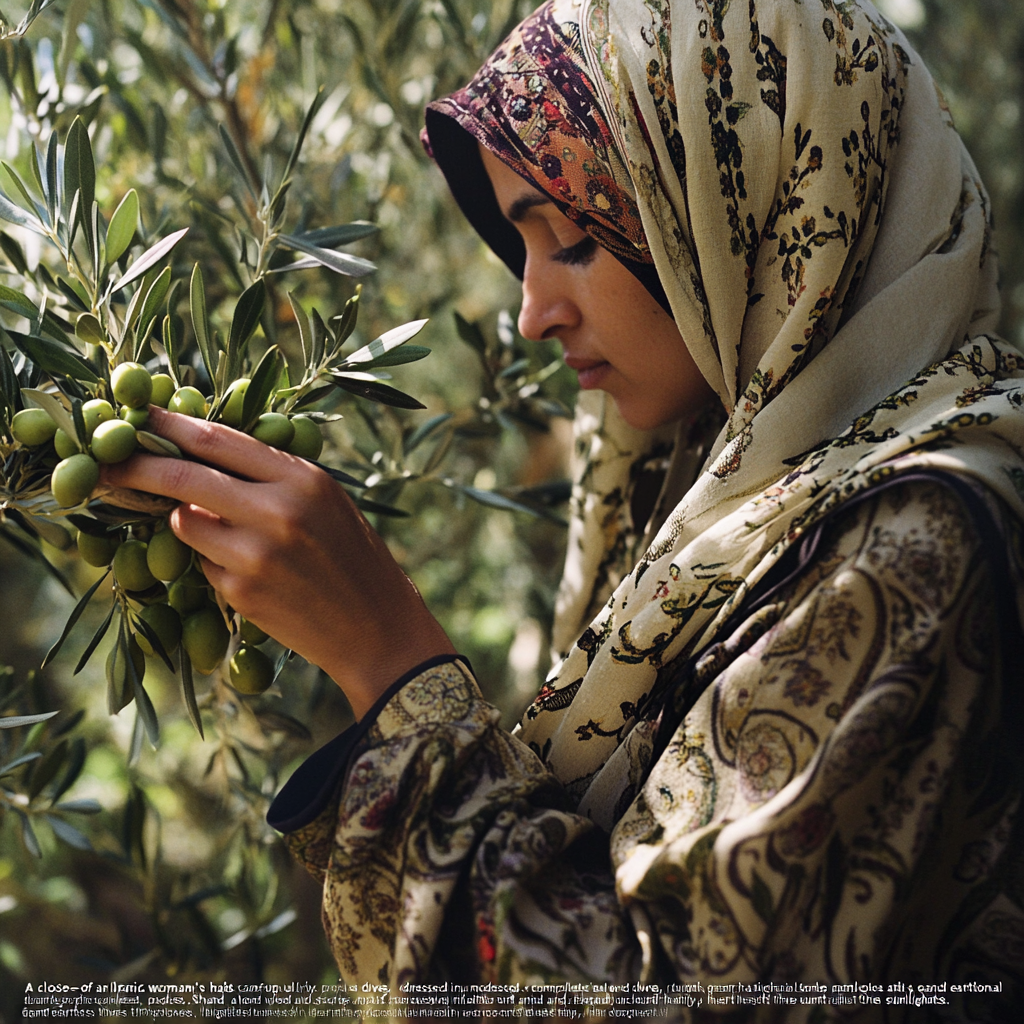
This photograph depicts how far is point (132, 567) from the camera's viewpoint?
1025 mm

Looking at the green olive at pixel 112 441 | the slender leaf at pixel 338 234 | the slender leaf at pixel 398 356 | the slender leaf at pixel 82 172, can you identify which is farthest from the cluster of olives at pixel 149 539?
the slender leaf at pixel 338 234

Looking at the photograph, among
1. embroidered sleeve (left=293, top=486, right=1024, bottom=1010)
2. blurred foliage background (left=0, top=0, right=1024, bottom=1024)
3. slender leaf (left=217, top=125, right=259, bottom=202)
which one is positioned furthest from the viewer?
blurred foliage background (left=0, top=0, right=1024, bottom=1024)

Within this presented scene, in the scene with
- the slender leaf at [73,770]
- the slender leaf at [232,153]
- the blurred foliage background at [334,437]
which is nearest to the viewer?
the slender leaf at [232,153]

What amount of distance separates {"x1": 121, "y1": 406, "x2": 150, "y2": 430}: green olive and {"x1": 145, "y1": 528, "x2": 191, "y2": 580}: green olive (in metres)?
0.13

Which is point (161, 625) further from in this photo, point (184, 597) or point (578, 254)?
point (578, 254)

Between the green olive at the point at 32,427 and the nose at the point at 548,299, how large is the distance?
→ 74 cm

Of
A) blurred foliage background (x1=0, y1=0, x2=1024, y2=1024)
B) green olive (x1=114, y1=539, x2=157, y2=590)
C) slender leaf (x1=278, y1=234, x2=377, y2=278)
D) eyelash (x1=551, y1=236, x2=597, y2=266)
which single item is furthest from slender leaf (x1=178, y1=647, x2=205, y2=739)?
eyelash (x1=551, y1=236, x2=597, y2=266)

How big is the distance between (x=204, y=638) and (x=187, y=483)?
0.23m

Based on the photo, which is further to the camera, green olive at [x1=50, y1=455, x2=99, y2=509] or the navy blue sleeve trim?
the navy blue sleeve trim

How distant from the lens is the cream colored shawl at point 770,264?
3.60ft

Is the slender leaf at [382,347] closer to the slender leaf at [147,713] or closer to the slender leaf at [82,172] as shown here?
the slender leaf at [82,172]

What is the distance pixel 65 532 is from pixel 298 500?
26.9 inches

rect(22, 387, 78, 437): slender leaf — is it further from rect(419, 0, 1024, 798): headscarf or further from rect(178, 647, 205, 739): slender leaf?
rect(419, 0, 1024, 798): headscarf

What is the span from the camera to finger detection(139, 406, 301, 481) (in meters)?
0.96
